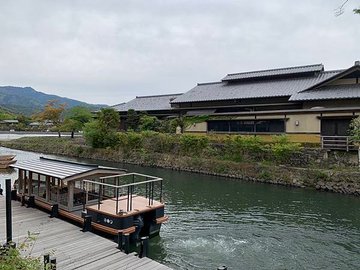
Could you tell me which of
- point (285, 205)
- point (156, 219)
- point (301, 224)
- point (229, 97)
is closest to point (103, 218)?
point (156, 219)

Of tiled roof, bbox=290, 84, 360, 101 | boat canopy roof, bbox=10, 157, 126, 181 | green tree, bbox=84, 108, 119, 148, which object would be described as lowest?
boat canopy roof, bbox=10, 157, 126, 181

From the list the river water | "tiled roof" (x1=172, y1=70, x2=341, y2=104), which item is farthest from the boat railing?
"tiled roof" (x1=172, y1=70, x2=341, y2=104)

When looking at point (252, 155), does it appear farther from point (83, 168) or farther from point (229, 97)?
point (83, 168)

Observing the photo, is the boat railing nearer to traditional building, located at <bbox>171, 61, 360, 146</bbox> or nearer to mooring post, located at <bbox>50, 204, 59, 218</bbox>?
mooring post, located at <bbox>50, 204, 59, 218</bbox>

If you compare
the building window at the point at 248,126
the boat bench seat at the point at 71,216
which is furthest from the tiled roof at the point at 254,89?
the boat bench seat at the point at 71,216

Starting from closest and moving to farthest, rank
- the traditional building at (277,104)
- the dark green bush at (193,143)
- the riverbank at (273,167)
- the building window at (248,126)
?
the riverbank at (273,167) → the traditional building at (277,104) → the building window at (248,126) → the dark green bush at (193,143)

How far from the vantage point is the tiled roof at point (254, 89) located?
31.1m

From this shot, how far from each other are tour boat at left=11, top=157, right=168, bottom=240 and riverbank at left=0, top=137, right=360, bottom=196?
1251cm

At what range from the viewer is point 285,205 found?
15.9 meters

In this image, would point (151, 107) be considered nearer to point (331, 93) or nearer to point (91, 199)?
point (331, 93)

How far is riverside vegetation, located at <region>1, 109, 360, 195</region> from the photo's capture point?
20.0 meters

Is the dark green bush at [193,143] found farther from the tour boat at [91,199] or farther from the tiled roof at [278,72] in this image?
the tour boat at [91,199]

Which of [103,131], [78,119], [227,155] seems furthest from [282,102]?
[78,119]

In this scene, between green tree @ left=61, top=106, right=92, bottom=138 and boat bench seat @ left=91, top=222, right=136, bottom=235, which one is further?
green tree @ left=61, top=106, right=92, bottom=138
